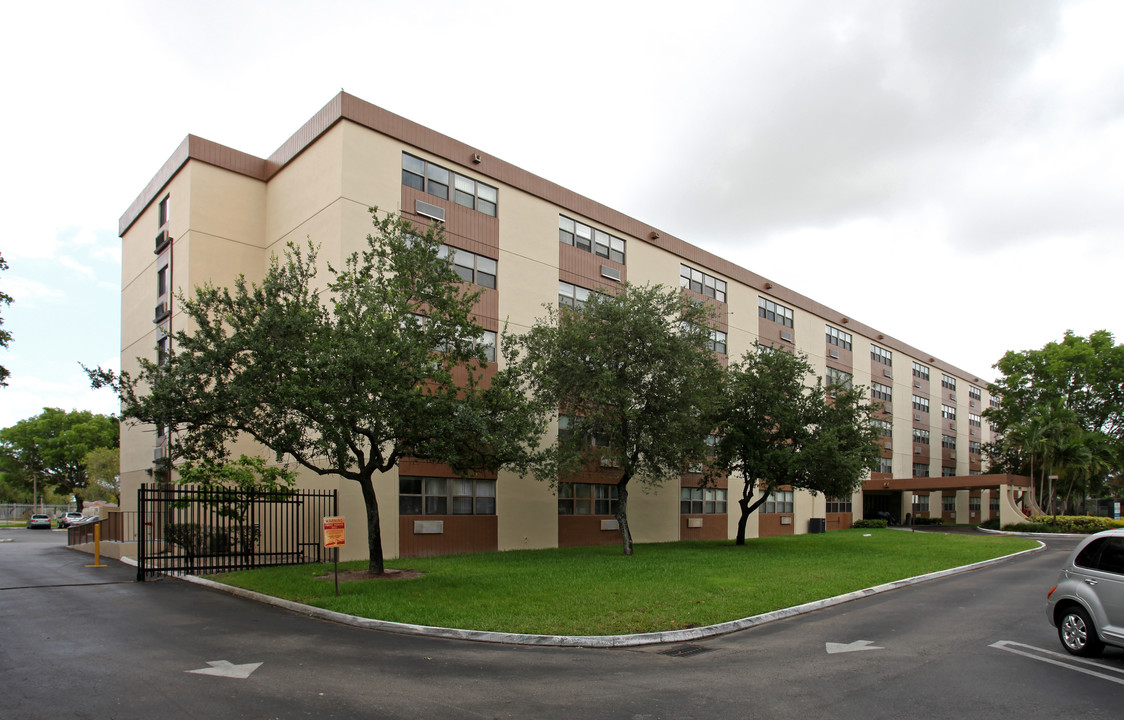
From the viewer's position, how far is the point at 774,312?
151 feet

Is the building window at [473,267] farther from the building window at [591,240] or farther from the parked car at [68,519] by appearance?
the parked car at [68,519]

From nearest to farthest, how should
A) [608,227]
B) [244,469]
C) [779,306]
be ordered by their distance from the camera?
[244,469], [608,227], [779,306]

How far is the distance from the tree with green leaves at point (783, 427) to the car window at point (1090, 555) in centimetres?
1962

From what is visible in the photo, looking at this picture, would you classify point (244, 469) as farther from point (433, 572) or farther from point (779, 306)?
point (779, 306)

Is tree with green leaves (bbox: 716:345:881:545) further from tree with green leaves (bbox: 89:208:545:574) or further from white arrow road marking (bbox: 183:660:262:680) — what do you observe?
white arrow road marking (bbox: 183:660:262:680)

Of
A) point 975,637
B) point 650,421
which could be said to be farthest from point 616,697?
point 650,421

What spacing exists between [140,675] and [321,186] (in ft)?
61.2

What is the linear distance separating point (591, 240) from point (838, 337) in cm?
2874

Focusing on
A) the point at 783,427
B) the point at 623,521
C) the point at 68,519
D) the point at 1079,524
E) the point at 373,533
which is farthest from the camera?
the point at 68,519

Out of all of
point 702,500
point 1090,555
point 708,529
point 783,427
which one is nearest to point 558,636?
point 1090,555

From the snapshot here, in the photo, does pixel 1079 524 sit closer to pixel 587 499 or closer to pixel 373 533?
pixel 587 499

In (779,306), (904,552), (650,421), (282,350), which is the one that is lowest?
(904,552)

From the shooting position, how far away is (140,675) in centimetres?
863

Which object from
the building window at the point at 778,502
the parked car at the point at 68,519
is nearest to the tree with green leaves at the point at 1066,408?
the building window at the point at 778,502
